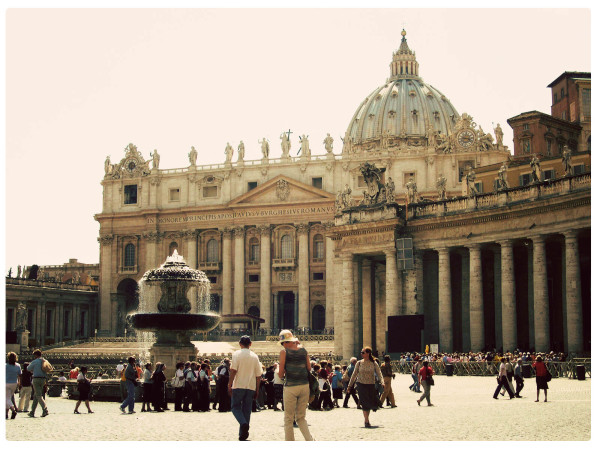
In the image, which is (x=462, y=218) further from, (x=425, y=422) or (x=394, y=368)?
(x=425, y=422)

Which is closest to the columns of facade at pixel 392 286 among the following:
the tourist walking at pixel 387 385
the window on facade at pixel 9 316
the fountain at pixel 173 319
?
the fountain at pixel 173 319

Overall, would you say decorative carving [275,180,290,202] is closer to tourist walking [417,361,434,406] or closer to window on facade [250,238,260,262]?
window on facade [250,238,260,262]

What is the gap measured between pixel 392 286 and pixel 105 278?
65448mm

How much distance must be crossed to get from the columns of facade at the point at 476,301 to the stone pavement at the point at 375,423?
47.1ft

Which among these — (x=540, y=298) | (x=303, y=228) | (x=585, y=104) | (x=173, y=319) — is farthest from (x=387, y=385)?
(x=303, y=228)

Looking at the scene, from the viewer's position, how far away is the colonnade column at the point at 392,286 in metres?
42.5

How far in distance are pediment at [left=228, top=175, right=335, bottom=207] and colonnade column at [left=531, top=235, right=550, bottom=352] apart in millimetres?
55174

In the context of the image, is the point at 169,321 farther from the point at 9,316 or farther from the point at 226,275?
the point at 226,275

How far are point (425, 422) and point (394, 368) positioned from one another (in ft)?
71.9

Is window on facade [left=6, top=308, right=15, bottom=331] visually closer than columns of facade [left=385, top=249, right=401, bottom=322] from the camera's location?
No

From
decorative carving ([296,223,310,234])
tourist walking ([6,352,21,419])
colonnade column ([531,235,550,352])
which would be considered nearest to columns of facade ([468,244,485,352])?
colonnade column ([531,235,550,352])

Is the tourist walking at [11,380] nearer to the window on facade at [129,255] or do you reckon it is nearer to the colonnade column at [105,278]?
the colonnade column at [105,278]

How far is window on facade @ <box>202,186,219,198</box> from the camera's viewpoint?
3939 inches

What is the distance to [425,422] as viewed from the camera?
18.7 meters
